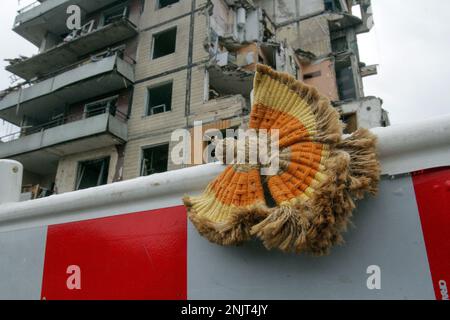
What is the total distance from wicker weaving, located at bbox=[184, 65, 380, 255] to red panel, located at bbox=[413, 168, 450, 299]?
116 mm

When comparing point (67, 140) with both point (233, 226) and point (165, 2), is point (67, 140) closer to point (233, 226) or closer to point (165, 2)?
point (165, 2)

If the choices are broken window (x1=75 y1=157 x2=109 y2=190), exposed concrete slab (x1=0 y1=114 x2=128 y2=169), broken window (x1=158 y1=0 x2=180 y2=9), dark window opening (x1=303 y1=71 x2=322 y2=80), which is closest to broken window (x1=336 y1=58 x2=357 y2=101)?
dark window opening (x1=303 y1=71 x2=322 y2=80)

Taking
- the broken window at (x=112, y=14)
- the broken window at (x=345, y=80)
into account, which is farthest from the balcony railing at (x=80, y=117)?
the broken window at (x=345, y=80)

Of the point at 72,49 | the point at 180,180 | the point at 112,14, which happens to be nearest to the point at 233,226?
the point at 180,180

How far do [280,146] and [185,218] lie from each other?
44 cm

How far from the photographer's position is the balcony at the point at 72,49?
13086 millimetres

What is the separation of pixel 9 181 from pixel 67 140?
411 inches

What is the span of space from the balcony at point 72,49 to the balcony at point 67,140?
2570mm

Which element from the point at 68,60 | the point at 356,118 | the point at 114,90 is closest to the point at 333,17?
the point at 356,118

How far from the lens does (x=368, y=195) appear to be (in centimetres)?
97

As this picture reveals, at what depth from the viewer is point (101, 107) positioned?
1323cm

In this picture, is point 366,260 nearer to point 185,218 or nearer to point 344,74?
point 185,218

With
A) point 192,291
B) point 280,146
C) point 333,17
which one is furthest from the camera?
point 333,17

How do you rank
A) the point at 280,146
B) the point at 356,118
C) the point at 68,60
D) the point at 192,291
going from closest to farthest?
the point at 280,146 < the point at 192,291 < the point at 356,118 < the point at 68,60
